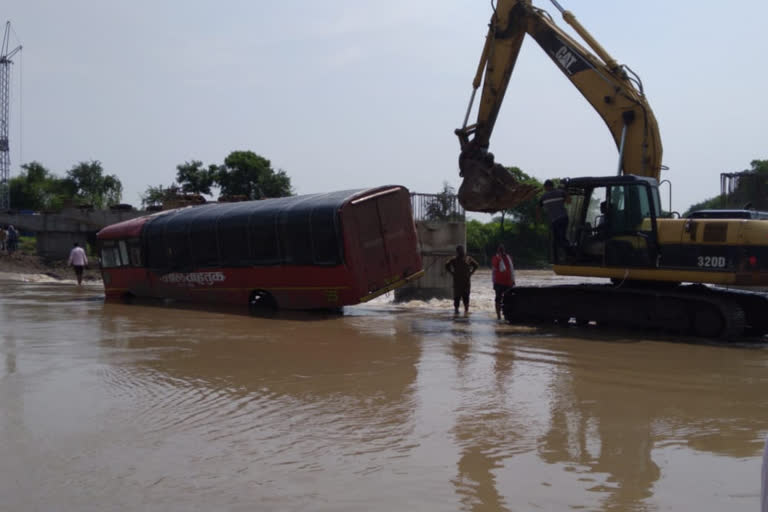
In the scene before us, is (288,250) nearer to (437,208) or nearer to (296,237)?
(296,237)

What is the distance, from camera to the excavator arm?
14213 mm

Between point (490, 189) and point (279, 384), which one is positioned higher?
point (490, 189)

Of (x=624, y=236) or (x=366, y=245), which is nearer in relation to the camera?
(x=624, y=236)

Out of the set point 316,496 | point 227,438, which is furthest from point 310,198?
point 316,496

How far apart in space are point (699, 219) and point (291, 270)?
26.9ft

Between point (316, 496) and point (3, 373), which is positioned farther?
point (3, 373)

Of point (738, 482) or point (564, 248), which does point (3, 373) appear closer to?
point (738, 482)

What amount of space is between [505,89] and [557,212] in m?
4.10

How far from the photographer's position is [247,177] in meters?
59.7

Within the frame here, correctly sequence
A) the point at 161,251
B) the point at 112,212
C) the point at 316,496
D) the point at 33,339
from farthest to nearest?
the point at 112,212, the point at 161,251, the point at 33,339, the point at 316,496

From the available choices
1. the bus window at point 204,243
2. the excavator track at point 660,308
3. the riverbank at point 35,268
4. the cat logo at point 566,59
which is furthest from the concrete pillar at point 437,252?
the riverbank at point 35,268

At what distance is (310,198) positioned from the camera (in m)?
16.8

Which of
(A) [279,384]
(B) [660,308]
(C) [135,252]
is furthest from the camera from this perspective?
(C) [135,252]

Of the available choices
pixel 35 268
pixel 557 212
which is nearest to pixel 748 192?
pixel 557 212
